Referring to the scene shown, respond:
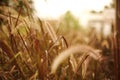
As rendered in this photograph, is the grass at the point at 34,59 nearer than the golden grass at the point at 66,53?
No

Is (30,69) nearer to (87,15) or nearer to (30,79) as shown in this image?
(30,79)

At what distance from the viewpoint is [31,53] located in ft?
4.46

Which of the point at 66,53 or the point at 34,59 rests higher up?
the point at 66,53

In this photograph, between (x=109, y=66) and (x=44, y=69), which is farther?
(x=109, y=66)

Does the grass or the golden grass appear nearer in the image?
the golden grass

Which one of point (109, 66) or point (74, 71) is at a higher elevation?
point (74, 71)

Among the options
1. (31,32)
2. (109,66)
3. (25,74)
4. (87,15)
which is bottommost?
(87,15)

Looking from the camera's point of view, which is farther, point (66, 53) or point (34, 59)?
point (34, 59)

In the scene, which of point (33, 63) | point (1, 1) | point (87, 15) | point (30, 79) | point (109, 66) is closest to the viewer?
point (30, 79)

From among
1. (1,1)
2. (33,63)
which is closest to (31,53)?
(33,63)

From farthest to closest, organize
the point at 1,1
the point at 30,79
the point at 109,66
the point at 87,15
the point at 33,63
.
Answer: the point at 87,15, the point at 109,66, the point at 1,1, the point at 33,63, the point at 30,79

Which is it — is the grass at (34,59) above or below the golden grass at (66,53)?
below

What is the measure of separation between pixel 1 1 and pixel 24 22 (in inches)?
20.5

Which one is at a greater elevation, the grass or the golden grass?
the golden grass
